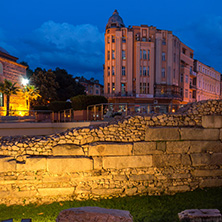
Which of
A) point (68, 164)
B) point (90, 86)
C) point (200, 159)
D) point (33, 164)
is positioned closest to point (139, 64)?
point (200, 159)

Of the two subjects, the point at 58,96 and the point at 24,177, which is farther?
the point at 58,96

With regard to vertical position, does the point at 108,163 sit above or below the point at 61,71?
below

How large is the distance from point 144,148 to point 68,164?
275 cm

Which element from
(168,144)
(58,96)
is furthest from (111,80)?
(168,144)

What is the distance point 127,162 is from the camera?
6.99 metres

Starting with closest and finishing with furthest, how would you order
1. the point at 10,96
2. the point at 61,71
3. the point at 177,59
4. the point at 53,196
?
1. the point at 53,196
2. the point at 10,96
3. the point at 177,59
4. the point at 61,71

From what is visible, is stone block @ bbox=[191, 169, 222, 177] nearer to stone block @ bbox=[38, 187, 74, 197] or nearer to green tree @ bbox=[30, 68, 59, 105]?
stone block @ bbox=[38, 187, 74, 197]

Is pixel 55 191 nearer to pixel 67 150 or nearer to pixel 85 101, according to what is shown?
pixel 67 150

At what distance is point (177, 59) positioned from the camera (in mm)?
36812

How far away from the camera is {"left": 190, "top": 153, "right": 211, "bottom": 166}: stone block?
722 centimetres

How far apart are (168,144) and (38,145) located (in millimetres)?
4742

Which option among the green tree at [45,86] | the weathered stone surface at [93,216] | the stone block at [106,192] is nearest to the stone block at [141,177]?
the stone block at [106,192]

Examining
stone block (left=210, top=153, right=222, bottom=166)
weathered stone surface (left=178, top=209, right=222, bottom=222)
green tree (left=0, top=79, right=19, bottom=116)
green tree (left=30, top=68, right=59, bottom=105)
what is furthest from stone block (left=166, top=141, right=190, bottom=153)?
green tree (left=30, top=68, right=59, bottom=105)

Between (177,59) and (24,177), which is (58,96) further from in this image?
(24,177)
